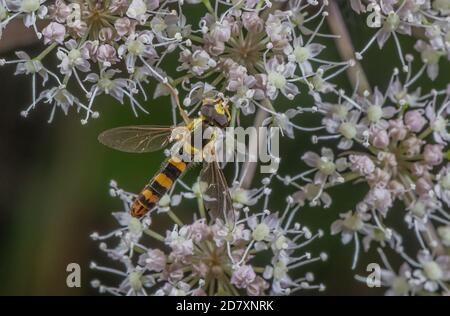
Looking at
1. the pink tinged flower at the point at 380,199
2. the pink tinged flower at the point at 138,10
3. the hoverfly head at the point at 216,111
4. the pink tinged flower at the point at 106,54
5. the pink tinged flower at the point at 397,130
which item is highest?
the pink tinged flower at the point at 138,10

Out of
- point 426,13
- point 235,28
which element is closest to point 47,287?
point 235,28

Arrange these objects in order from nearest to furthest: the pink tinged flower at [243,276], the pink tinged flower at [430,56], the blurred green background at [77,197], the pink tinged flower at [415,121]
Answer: the pink tinged flower at [243,276] < the pink tinged flower at [415,121] < the pink tinged flower at [430,56] < the blurred green background at [77,197]

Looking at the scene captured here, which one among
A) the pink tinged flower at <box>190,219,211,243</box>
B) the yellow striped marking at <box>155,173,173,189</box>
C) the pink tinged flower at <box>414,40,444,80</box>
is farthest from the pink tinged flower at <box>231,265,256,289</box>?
the pink tinged flower at <box>414,40,444,80</box>

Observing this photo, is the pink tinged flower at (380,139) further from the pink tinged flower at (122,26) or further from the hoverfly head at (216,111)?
the pink tinged flower at (122,26)

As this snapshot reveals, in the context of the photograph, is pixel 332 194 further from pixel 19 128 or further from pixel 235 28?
pixel 19 128

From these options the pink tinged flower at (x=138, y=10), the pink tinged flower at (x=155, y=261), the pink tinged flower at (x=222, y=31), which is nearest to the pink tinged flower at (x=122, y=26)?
the pink tinged flower at (x=138, y=10)

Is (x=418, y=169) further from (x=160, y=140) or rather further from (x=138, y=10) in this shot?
(x=138, y=10)
